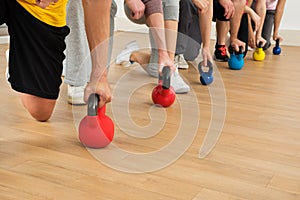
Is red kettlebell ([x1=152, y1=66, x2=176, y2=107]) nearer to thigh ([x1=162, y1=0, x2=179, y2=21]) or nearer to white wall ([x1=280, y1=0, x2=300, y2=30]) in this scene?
thigh ([x1=162, y1=0, x2=179, y2=21])

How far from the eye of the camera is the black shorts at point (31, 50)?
1130mm

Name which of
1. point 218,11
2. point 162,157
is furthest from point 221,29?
point 162,157

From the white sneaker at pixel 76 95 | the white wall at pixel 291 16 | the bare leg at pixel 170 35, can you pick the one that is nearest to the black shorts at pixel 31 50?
the white sneaker at pixel 76 95

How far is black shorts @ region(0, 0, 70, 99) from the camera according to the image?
3.71 feet

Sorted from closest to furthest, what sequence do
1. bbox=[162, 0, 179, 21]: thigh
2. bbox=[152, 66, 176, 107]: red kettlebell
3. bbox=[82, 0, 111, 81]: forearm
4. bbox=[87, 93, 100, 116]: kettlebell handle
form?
bbox=[87, 93, 100, 116]: kettlebell handle
bbox=[82, 0, 111, 81]: forearm
bbox=[152, 66, 176, 107]: red kettlebell
bbox=[162, 0, 179, 21]: thigh

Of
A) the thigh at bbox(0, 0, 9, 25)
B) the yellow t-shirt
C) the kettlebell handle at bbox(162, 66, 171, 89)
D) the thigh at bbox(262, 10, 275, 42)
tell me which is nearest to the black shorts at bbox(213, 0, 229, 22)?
the thigh at bbox(262, 10, 275, 42)

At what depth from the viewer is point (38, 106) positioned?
1.24 metres

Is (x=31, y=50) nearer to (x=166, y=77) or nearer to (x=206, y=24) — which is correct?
(x=166, y=77)

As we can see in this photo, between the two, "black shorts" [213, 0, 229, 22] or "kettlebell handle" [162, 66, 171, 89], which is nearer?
"kettlebell handle" [162, 66, 171, 89]

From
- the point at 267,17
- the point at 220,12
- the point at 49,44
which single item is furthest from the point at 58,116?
the point at 267,17

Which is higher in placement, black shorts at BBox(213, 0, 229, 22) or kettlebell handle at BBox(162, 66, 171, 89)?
kettlebell handle at BBox(162, 66, 171, 89)

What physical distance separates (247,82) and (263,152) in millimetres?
870

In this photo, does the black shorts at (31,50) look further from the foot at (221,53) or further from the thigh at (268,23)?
the thigh at (268,23)

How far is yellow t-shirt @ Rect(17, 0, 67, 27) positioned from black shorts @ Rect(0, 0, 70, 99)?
0.01 meters
